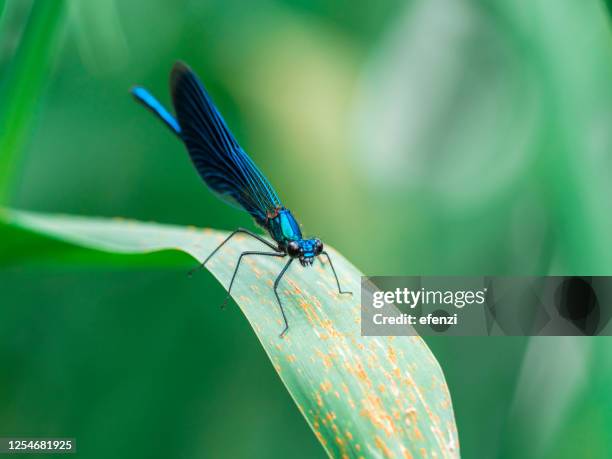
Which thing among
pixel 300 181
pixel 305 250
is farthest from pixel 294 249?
pixel 300 181

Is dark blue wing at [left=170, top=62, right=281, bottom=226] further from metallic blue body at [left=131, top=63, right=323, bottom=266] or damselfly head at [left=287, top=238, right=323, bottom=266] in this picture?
damselfly head at [left=287, top=238, right=323, bottom=266]

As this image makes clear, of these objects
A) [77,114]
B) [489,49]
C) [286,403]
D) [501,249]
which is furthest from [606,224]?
[77,114]

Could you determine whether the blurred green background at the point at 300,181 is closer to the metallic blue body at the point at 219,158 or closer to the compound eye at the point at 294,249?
the metallic blue body at the point at 219,158

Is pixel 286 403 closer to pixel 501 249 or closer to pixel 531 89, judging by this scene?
pixel 501 249

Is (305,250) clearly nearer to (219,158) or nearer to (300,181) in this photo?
(219,158)

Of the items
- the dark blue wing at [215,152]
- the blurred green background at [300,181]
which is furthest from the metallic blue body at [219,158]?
the blurred green background at [300,181]

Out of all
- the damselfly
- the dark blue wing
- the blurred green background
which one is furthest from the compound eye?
the blurred green background
